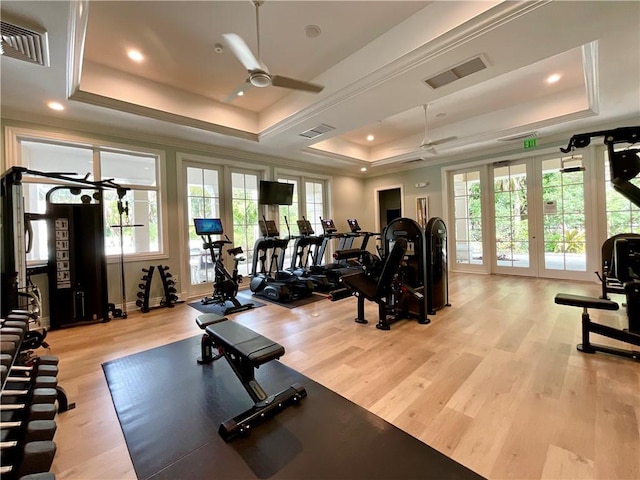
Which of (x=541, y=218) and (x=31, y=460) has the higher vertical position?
(x=541, y=218)

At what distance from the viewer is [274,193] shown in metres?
6.53

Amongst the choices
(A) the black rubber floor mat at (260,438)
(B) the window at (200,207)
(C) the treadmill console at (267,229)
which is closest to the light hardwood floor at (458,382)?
(A) the black rubber floor mat at (260,438)

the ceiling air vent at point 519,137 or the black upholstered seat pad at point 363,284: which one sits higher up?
the ceiling air vent at point 519,137

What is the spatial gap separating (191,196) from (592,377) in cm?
628

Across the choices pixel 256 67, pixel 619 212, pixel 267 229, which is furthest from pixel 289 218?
pixel 619 212

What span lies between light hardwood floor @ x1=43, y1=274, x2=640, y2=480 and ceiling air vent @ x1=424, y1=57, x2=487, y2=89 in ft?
10.4

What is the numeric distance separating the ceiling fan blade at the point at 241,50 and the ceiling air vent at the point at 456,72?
2.20m

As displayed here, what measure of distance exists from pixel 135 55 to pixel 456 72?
4.12 meters

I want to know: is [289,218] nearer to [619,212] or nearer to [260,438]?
[260,438]

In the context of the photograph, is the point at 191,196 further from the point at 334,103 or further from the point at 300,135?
the point at 334,103

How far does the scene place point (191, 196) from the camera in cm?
572

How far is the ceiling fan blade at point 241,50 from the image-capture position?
92.2 inches

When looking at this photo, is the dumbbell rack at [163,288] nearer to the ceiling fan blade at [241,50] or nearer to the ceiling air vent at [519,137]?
the ceiling fan blade at [241,50]

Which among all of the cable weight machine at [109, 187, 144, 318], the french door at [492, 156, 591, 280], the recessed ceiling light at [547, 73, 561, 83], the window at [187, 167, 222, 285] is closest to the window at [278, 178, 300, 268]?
the window at [187, 167, 222, 285]
